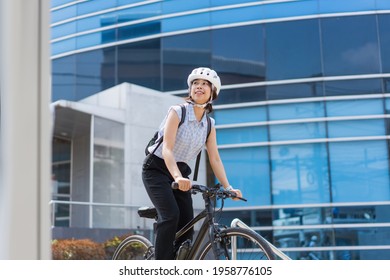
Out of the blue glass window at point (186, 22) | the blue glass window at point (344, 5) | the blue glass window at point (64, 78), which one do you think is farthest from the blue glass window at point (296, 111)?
the blue glass window at point (64, 78)

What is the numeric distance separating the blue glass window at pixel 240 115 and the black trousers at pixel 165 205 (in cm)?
372

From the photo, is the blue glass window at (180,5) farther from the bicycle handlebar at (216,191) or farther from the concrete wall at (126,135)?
the bicycle handlebar at (216,191)

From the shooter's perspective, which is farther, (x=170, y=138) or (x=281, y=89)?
(x=281, y=89)

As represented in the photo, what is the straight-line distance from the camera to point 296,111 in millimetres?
6137

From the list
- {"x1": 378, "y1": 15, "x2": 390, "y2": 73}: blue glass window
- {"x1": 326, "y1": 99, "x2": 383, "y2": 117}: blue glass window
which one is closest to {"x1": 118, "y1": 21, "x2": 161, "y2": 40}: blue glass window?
{"x1": 326, "y1": 99, "x2": 383, "y2": 117}: blue glass window

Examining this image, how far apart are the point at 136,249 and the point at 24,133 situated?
193 cm

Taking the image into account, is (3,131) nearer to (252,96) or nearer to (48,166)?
(48,166)

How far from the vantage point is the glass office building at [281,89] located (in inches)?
210

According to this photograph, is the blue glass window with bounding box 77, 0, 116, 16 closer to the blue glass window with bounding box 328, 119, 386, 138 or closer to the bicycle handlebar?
the blue glass window with bounding box 328, 119, 386, 138

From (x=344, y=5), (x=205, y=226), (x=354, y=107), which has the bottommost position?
(x=205, y=226)

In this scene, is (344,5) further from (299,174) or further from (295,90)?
(299,174)

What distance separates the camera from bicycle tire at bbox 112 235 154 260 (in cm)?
268

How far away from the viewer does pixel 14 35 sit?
1.06 meters

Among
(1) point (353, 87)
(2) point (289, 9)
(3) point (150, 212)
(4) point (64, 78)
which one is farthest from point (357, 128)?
(3) point (150, 212)
